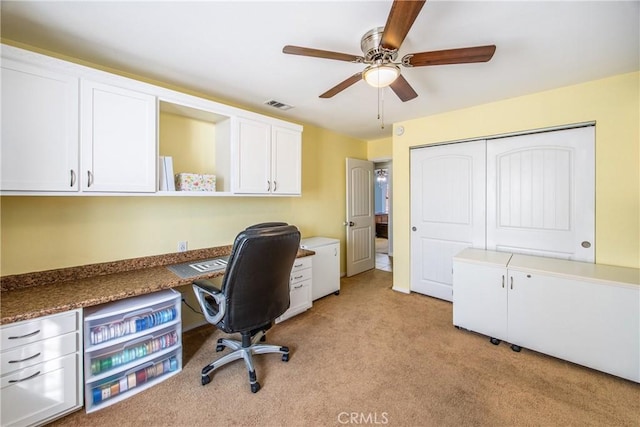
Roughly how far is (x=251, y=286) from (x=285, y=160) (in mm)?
1646

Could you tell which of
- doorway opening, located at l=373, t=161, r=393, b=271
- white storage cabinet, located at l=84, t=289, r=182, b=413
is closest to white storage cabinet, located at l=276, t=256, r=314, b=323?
white storage cabinet, located at l=84, t=289, r=182, b=413

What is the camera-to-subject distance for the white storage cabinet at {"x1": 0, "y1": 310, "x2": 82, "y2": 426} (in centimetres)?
134

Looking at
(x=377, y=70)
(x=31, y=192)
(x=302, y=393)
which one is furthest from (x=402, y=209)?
(x=31, y=192)

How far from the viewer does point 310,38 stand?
1.68 meters

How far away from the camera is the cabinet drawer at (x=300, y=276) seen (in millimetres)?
2766

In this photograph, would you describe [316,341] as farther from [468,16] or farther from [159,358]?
[468,16]

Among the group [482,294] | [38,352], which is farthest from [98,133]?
[482,294]

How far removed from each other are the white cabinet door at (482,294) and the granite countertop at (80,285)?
7.55ft

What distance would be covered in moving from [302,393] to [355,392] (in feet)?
1.20

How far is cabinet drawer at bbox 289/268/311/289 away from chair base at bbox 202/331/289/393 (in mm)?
673

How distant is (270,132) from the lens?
9.02 ft

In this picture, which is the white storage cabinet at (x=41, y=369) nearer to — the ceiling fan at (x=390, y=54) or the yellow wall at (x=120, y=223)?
the yellow wall at (x=120, y=223)

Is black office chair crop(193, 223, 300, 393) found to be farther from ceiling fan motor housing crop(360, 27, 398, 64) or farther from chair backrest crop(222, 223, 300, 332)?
ceiling fan motor housing crop(360, 27, 398, 64)

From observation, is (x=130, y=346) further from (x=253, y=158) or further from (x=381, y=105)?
(x=381, y=105)
